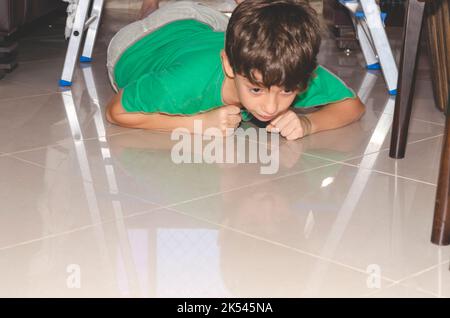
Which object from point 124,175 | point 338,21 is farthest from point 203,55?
point 338,21

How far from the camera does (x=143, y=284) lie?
3.56 ft

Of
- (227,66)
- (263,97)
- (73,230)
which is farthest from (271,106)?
(73,230)

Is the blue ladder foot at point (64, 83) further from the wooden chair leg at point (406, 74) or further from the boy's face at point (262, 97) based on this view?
the wooden chair leg at point (406, 74)

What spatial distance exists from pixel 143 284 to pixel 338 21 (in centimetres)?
232

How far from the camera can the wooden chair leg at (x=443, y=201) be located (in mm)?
1188

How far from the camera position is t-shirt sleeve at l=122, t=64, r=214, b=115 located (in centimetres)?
182

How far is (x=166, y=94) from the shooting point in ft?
5.98

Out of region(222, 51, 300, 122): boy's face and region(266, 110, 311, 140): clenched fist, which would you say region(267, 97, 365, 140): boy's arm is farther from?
region(222, 51, 300, 122): boy's face

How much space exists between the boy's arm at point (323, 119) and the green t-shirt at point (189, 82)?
0.07 ft

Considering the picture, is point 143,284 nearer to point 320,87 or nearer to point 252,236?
point 252,236

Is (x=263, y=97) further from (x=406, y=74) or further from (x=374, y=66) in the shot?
(x=374, y=66)

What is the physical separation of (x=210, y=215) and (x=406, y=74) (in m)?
0.56

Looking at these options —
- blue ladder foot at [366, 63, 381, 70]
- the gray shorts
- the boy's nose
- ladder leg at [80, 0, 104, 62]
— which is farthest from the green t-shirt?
blue ladder foot at [366, 63, 381, 70]
